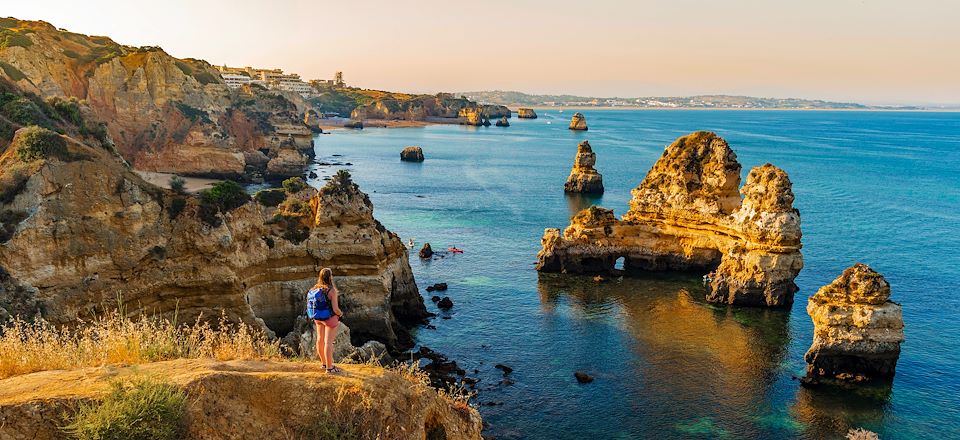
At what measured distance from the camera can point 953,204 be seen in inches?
3241

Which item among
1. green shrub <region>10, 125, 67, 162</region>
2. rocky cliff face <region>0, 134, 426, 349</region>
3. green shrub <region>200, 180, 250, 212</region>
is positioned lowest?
rocky cliff face <region>0, 134, 426, 349</region>

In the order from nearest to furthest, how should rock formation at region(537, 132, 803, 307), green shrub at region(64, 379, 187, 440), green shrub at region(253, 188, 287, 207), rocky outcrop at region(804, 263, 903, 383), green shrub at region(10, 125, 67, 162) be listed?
green shrub at region(64, 379, 187, 440)
green shrub at region(10, 125, 67, 162)
rocky outcrop at region(804, 263, 903, 383)
green shrub at region(253, 188, 287, 207)
rock formation at region(537, 132, 803, 307)

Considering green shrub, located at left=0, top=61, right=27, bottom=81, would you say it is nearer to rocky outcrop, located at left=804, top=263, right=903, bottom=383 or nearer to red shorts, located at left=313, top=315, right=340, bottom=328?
red shorts, located at left=313, top=315, right=340, bottom=328

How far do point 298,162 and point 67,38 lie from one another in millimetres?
35399

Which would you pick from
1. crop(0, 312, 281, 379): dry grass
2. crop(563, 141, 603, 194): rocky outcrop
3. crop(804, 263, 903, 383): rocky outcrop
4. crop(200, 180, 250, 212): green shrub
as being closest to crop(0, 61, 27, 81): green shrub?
crop(200, 180, 250, 212): green shrub

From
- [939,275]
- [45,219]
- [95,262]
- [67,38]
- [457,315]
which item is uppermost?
[67,38]

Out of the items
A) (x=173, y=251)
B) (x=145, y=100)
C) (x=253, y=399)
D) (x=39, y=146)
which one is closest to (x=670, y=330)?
(x=173, y=251)

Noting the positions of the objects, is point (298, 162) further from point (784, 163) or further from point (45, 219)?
point (784, 163)

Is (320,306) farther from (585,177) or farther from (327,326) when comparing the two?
(585,177)

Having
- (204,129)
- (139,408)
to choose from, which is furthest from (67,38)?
(139,408)

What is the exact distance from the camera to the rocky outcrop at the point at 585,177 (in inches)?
3649

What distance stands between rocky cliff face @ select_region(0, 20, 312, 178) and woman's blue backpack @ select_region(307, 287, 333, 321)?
76.2 m

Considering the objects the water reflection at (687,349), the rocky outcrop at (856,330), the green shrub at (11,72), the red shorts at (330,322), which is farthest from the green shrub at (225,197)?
the green shrub at (11,72)

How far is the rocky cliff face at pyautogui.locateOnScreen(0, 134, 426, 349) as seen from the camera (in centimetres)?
2328
